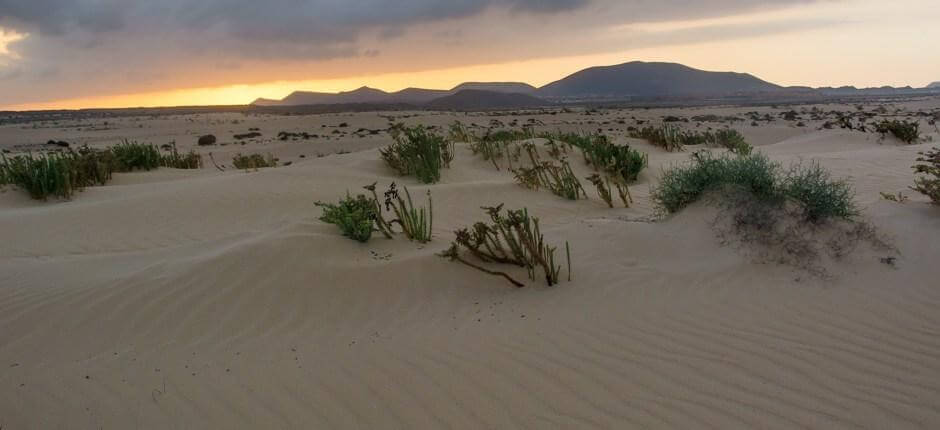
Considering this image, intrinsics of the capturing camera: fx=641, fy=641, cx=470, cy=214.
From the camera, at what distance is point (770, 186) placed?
5051 millimetres

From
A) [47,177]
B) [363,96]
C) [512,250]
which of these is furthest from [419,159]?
[363,96]

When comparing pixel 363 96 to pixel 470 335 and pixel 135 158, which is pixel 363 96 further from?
pixel 470 335

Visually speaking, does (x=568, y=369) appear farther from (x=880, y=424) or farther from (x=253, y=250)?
(x=253, y=250)

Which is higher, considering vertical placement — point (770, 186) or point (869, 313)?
point (770, 186)

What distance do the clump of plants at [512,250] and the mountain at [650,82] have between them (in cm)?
14057

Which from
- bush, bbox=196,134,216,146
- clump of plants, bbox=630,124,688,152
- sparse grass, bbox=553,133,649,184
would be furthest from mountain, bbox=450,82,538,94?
sparse grass, bbox=553,133,649,184

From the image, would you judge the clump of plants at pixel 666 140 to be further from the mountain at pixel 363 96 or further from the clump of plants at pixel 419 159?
the mountain at pixel 363 96

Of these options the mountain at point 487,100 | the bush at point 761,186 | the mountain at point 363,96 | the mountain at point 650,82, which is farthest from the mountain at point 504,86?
the bush at point 761,186

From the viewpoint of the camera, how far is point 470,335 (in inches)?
151

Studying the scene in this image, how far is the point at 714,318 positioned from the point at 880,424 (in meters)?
1.14

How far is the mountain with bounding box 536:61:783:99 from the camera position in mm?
146375

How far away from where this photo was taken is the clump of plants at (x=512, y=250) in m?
4.56

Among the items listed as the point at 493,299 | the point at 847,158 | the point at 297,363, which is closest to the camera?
the point at 297,363

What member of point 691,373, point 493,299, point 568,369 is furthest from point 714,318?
point 493,299
